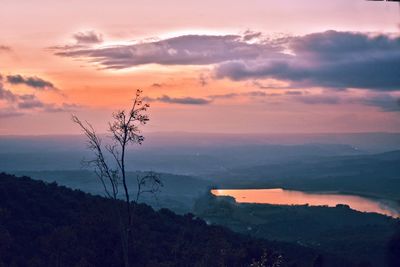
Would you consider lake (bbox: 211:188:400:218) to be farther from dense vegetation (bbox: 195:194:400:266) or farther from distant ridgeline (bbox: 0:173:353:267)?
distant ridgeline (bbox: 0:173:353:267)

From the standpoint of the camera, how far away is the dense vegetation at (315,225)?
4931 cm

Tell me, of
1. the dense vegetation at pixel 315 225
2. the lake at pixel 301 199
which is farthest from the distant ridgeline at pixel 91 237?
the lake at pixel 301 199

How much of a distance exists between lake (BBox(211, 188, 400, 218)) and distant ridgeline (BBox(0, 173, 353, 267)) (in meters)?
62.1

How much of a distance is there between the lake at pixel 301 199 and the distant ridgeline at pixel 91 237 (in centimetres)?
6207

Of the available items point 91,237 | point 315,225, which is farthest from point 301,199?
point 91,237

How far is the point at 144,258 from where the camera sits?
2456 cm

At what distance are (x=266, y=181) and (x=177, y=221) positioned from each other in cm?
12288

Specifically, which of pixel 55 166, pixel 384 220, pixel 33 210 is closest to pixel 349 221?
pixel 384 220

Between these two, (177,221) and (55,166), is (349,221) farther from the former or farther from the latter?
(55,166)

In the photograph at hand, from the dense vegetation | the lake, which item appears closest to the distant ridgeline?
the dense vegetation

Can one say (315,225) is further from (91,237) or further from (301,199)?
(91,237)

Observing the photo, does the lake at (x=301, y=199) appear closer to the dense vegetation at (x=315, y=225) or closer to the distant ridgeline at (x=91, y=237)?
the dense vegetation at (x=315, y=225)

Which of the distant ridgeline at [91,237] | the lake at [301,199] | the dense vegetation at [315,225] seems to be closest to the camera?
the distant ridgeline at [91,237]

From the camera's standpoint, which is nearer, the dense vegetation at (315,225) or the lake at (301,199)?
the dense vegetation at (315,225)
